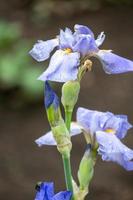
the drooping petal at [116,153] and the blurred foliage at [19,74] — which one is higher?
the drooping petal at [116,153]

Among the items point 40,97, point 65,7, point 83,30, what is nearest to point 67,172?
point 83,30

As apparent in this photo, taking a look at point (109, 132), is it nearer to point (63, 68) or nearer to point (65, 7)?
point (63, 68)

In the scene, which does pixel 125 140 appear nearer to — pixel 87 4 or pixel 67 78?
pixel 87 4

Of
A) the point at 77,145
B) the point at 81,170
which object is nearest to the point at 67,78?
the point at 81,170

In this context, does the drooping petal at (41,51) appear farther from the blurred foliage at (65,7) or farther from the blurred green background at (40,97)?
the blurred foliage at (65,7)

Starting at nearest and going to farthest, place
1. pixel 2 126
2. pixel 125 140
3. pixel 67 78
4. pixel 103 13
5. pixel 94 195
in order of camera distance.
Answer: pixel 67 78 → pixel 94 195 → pixel 125 140 → pixel 2 126 → pixel 103 13

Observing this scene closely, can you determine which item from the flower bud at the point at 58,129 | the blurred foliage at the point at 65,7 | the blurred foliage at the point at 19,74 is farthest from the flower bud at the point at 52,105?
the blurred foliage at the point at 65,7

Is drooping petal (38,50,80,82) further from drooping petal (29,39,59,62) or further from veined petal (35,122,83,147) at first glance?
veined petal (35,122,83,147)
